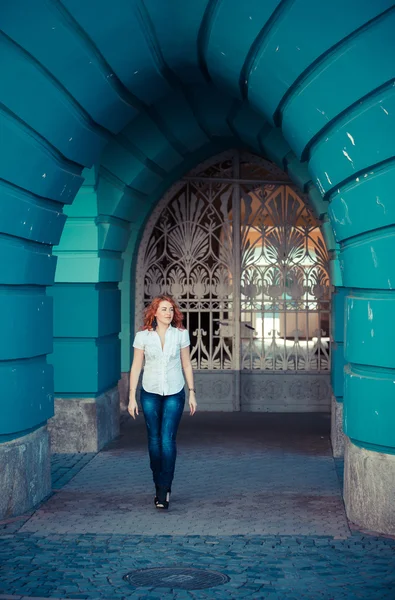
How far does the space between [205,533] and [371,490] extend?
3.78ft

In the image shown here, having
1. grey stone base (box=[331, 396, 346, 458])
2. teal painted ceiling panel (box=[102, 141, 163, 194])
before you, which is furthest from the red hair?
teal painted ceiling panel (box=[102, 141, 163, 194])

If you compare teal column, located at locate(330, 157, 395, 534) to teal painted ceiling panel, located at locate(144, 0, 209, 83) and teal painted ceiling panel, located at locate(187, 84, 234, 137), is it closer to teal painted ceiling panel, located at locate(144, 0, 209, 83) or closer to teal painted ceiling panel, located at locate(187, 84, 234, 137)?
teal painted ceiling panel, located at locate(144, 0, 209, 83)

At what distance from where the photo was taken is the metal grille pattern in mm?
13789

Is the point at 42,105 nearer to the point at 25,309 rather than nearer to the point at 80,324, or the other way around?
the point at 25,309

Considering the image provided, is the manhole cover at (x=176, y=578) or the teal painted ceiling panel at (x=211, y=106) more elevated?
the teal painted ceiling panel at (x=211, y=106)

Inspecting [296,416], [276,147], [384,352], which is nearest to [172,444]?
[384,352]

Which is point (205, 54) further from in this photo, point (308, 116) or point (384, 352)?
point (384, 352)

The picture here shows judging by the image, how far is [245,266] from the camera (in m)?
13.9

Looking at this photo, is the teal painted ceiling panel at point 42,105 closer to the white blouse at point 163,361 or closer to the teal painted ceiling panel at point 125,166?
the white blouse at point 163,361

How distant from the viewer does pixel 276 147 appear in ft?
35.7

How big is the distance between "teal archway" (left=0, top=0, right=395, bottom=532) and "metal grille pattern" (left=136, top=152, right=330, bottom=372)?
4.92 metres

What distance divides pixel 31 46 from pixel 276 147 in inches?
165

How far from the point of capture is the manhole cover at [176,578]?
5.79 m

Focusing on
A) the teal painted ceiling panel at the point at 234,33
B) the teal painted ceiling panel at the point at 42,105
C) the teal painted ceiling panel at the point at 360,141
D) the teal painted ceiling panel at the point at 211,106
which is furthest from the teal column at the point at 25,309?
the teal painted ceiling panel at the point at 211,106
